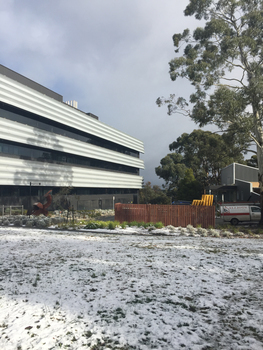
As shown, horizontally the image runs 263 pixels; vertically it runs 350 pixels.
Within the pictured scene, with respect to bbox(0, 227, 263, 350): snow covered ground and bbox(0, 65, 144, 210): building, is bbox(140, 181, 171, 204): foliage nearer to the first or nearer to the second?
bbox(0, 65, 144, 210): building

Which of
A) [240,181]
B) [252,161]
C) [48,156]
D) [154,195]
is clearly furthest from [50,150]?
[252,161]

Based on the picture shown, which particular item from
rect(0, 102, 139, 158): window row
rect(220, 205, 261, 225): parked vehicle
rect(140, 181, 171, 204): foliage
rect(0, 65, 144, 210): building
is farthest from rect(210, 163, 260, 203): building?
rect(0, 102, 139, 158): window row

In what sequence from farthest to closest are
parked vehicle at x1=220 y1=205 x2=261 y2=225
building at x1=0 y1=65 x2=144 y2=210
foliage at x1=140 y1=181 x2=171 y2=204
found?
foliage at x1=140 y1=181 x2=171 y2=204 < building at x1=0 y1=65 x2=144 y2=210 < parked vehicle at x1=220 y1=205 x2=261 y2=225

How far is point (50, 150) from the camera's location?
4159 centimetres

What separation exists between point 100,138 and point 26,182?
74.4 ft

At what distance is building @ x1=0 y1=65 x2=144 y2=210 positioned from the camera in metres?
33.9

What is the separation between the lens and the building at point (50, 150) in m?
33.9

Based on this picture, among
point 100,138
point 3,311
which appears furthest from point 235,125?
point 100,138

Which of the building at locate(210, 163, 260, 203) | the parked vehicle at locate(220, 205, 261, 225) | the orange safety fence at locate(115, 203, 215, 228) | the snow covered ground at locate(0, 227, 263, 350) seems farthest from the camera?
the building at locate(210, 163, 260, 203)

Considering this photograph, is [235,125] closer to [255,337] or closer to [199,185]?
[255,337]

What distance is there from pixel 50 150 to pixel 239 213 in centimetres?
3103

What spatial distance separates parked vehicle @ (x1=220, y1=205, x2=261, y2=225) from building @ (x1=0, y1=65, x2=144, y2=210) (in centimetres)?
2093

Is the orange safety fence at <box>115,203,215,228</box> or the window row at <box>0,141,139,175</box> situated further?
the window row at <box>0,141,139,175</box>

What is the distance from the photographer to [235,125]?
20.3 meters
